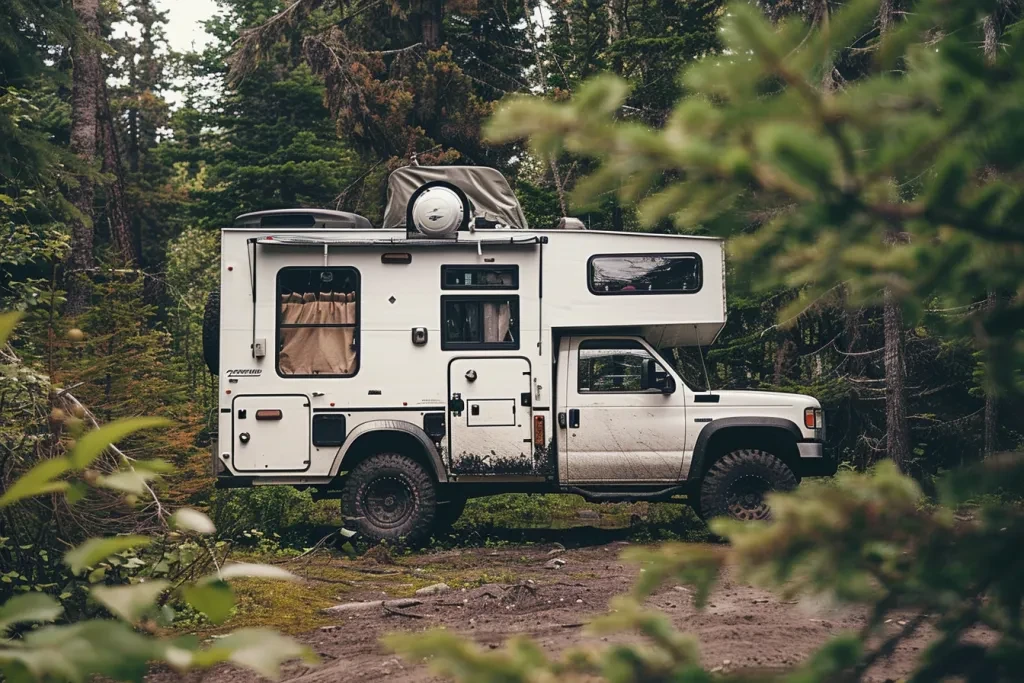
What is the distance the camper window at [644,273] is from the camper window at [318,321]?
2368 millimetres

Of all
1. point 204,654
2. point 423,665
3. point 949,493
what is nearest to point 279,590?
point 423,665

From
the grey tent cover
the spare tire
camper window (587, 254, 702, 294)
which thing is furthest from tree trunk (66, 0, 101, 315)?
camper window (587, 254, 702, 294)

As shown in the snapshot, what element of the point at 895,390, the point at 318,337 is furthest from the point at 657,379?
the point at 895,390

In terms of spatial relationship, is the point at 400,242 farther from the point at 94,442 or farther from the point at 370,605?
the point at 94,442

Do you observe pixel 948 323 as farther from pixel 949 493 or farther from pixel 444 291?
pixel 444 291

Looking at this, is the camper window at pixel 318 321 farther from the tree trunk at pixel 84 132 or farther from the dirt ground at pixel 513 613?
the tree trunk at pixel 84 132

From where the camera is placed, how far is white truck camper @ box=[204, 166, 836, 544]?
980 cm

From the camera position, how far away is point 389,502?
392 inches

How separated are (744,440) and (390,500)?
355cm

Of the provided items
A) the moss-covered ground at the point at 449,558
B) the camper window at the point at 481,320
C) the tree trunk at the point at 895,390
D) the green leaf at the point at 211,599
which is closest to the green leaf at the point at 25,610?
the green leaf at the point at 211,599

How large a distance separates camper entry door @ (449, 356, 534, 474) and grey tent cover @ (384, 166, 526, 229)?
5.85 ft

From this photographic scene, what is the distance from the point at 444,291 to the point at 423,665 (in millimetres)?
5038

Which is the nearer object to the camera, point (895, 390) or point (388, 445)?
point (388, 445)

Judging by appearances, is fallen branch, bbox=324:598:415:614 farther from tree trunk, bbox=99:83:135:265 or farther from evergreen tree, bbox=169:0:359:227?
evergreen tree, bbox=169:0:359:227
